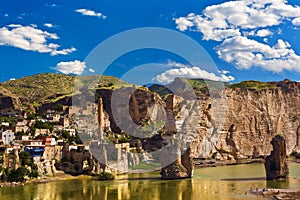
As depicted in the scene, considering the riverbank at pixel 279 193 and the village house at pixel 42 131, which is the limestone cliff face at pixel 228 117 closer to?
the village house at pixel 42 131

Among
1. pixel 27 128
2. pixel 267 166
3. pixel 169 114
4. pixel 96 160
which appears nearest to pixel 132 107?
pixel 169 114

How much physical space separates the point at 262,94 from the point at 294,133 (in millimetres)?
10319

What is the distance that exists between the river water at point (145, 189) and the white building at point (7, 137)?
30.9 ft

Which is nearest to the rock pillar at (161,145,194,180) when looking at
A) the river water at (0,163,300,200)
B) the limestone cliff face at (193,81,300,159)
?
the river water at (0,163,300,200)

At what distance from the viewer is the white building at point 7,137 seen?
41628mm

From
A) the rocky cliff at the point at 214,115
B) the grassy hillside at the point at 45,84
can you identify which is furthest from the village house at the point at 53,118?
the grassy hillside at the point at 45,84

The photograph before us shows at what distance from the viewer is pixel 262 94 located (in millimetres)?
73938

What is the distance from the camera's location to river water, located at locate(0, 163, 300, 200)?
27.3m

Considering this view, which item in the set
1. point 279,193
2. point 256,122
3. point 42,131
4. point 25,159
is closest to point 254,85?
point 256,122

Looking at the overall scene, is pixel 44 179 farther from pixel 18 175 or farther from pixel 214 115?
pixel 214 115

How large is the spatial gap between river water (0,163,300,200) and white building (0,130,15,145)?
9408 mm

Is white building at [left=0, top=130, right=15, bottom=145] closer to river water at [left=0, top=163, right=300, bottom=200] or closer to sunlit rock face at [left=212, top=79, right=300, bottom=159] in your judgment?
river water at [left=0, top=163, right=300, bottom=200]

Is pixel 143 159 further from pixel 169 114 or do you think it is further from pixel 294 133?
pixel 294 133

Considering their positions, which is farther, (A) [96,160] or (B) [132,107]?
(B) [132,107]
